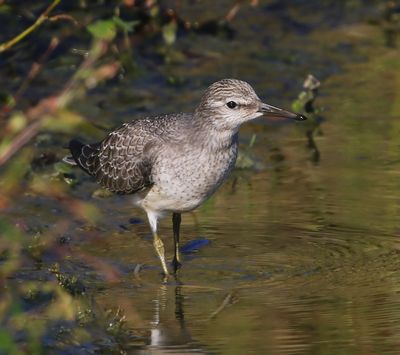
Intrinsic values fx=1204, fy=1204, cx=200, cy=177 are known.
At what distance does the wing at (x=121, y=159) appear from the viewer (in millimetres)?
9578

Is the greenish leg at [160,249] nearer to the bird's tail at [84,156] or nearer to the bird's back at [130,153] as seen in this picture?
the bird's back at [130,153]

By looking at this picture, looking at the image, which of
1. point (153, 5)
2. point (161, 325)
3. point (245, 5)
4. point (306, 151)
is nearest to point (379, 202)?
point (306, 151)

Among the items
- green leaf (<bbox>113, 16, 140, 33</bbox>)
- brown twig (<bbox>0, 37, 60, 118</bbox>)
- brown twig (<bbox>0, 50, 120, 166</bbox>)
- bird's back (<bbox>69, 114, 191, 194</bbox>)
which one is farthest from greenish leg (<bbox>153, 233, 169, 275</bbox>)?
brown twig (<bbox>0, 50, 120, 166</bbox>)

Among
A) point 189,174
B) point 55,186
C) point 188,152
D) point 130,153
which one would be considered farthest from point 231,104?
point 55,186

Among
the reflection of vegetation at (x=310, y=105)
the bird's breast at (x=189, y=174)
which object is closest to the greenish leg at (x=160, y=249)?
the bird's breast at (x=189, y=174)

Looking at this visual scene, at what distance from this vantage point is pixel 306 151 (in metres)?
A: 12.0

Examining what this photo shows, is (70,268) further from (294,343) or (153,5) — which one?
(153,5)

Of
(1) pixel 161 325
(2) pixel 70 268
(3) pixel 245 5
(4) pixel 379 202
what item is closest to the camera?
(1) pixel 161 325

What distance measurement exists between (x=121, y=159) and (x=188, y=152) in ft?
2.72

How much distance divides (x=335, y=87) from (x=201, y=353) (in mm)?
7141

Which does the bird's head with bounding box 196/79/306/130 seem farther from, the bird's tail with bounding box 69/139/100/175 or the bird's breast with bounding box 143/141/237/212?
the bird's tail with bounding box 69/139/100/175

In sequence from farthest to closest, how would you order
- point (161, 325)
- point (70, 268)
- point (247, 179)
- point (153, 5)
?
point (153, 5) < point (247, 179) < point (70, 268) < point (161, 325)

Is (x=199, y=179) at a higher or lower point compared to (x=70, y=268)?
higher

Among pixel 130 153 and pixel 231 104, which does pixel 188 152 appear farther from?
pixel 130 153
